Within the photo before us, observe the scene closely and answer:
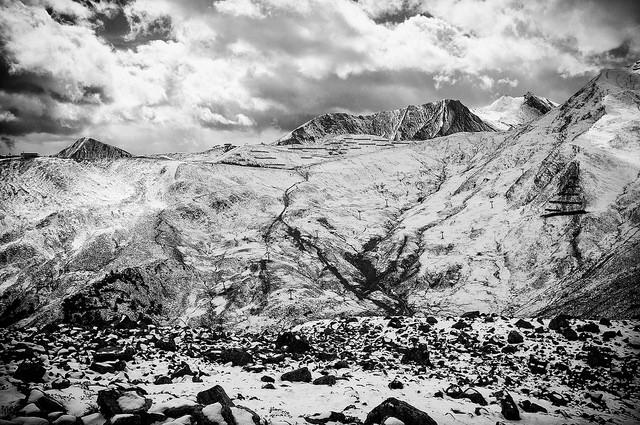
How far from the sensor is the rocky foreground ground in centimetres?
1598

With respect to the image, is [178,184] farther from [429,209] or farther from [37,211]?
[429,209]

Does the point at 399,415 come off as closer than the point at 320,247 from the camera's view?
Yes

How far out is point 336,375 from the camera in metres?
25.8

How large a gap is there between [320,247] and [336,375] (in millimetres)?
144861

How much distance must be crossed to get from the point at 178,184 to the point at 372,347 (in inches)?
7170

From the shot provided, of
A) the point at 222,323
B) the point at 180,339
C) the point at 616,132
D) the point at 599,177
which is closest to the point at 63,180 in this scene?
the point at 222,323

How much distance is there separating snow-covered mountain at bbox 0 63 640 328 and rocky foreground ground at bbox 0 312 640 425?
6968 cm

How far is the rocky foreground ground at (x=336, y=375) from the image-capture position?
16.0 m

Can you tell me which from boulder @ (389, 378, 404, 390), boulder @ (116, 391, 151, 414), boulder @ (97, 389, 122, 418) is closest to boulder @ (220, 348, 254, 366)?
boulder @ (389, 378, 404, 390)

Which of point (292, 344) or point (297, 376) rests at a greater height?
point (297, 376)

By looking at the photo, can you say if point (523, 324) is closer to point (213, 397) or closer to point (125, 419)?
point (213, 397)

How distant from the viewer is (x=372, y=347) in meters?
34.0

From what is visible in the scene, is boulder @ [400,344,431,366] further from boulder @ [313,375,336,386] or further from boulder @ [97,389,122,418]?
boulder @ [97,389,122,418]

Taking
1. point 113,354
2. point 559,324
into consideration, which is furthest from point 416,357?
point 113,354
